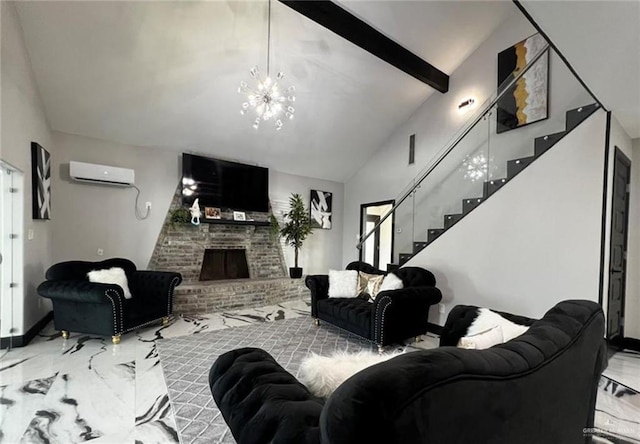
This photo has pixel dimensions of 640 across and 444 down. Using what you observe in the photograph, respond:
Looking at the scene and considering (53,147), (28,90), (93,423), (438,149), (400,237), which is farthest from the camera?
(438,149)

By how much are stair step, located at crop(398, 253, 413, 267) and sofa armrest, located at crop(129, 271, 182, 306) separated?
11.1 ft

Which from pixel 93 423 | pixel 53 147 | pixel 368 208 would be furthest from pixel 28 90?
pixel 368 208

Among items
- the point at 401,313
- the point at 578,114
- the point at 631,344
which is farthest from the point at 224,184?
the point at 631,344

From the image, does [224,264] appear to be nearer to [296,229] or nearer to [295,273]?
[295,273]

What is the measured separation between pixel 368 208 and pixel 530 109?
3.67 meters

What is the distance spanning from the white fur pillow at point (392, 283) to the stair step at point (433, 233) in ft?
3.07

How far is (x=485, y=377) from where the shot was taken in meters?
0.75

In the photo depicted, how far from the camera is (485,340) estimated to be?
1.50 m

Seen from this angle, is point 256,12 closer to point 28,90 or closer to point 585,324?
point 28,90

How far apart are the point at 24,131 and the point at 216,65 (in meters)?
2.37

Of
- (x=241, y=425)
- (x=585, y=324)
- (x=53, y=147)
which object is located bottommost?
(x=241, y=425)

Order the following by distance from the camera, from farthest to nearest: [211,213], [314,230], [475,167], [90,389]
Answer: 1. [314,230]
2. [211,213]
3. [475,167]
4. [90,389]

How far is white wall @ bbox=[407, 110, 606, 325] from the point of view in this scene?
2.78 metres

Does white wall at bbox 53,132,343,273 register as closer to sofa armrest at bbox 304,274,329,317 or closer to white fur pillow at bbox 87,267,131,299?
white fur pillow at bbox 87,267,131,299
